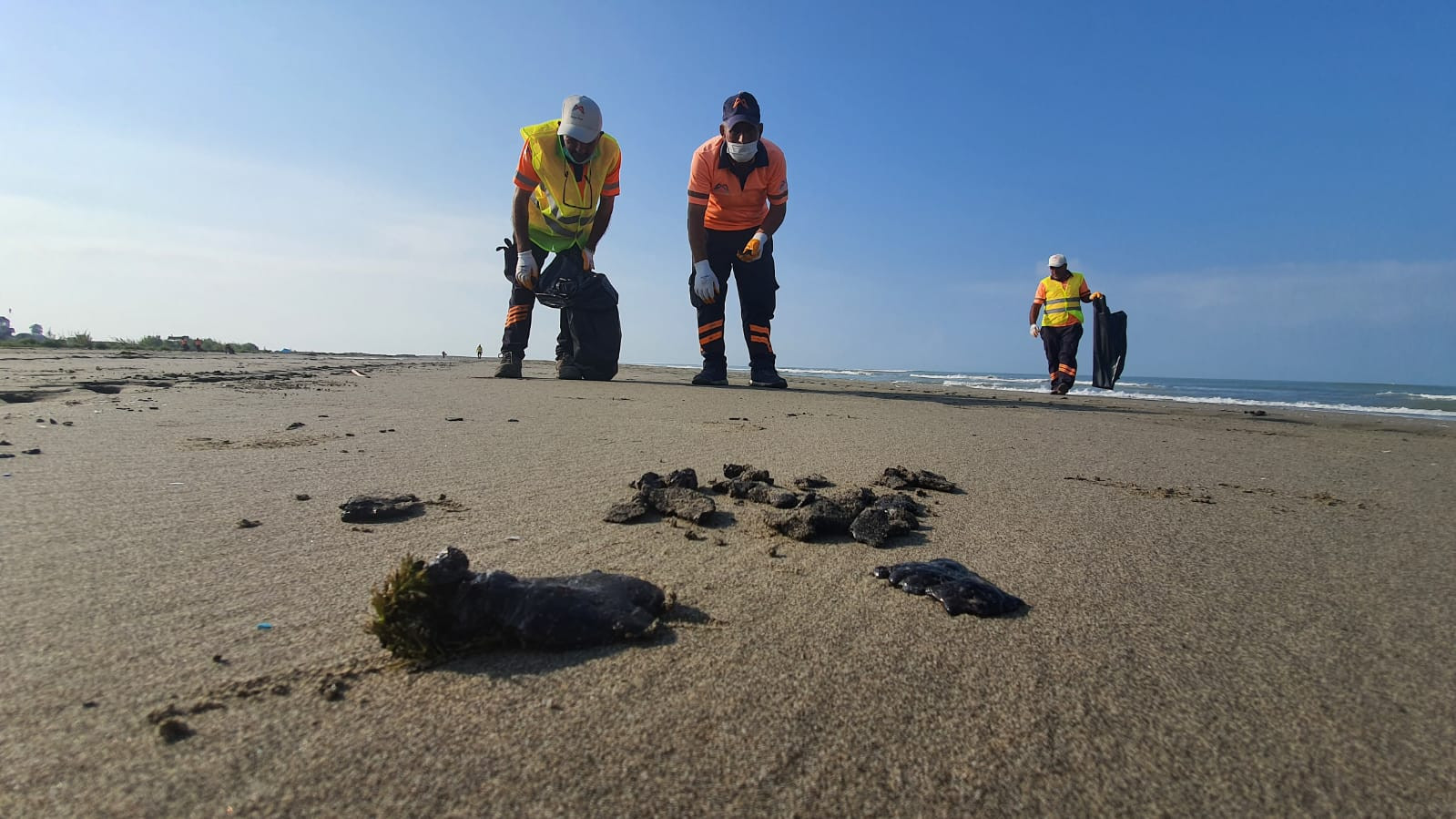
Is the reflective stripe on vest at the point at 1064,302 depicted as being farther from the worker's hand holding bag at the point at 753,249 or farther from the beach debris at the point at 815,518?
the beach debris at the point at 815,518

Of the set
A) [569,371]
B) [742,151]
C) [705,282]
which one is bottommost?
[569,371]

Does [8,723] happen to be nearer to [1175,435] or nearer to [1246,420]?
[1175,435]

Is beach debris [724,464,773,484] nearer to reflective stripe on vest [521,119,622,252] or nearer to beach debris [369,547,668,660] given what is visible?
beach debris [369,547,668,660]

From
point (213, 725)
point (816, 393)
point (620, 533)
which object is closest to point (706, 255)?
point (816, 393)

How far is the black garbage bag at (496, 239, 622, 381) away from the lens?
654 centimetres

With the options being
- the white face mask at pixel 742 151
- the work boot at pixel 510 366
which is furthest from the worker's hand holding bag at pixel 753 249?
the work boot at pixel 510 366

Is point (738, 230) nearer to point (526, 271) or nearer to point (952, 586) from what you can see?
point (526, 271)

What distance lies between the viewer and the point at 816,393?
6.54m

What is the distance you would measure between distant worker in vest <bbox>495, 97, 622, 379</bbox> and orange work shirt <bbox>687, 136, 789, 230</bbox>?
933 millimetres

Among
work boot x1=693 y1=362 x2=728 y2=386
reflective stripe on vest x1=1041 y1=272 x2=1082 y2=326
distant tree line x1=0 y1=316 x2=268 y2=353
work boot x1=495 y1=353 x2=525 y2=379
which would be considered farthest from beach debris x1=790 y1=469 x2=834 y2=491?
distant tree line x1=0 y1=316 x2=268 y2=353

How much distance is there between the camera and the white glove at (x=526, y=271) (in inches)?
255

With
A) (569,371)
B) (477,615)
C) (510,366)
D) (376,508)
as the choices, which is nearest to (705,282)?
(569,371)

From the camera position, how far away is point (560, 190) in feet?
21.4

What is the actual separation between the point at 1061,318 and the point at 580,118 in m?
6.62
